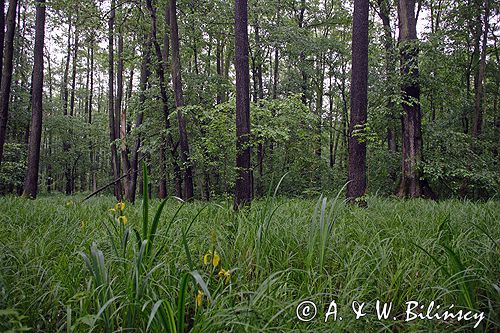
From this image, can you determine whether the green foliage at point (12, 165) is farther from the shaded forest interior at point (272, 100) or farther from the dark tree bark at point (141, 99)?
the dark tree bark at point (141, 99)

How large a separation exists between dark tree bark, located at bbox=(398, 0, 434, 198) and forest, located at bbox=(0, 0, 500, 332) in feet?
0.18

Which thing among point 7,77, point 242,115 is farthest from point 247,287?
point 7,77

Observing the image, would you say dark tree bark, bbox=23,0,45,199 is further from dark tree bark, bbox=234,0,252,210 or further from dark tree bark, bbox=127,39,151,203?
dark tree bark, bbox=234,0,252,210

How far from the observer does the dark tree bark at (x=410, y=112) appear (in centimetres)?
960

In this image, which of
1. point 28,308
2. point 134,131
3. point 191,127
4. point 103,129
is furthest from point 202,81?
point 103,129

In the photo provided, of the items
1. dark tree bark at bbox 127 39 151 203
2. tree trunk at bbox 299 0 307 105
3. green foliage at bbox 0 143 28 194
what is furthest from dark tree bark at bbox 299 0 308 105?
green foliage at bbox 0 143 28 194

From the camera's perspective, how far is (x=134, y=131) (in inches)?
457

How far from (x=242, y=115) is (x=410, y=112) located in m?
6.26

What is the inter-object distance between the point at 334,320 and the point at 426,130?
11.8 meters

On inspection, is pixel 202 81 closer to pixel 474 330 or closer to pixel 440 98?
pixel 440 98

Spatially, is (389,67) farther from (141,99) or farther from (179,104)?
(141,99)

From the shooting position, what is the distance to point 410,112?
32.5 ft

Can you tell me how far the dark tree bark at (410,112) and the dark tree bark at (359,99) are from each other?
427cm

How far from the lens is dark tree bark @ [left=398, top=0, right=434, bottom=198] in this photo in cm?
960
